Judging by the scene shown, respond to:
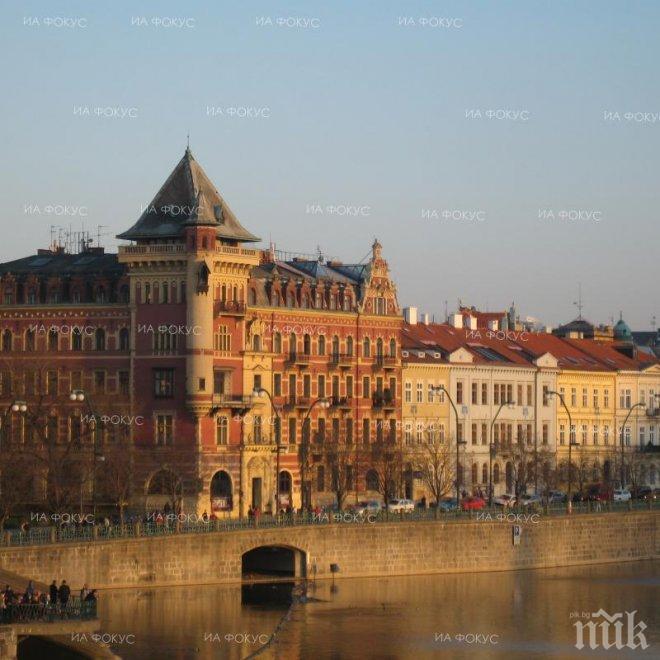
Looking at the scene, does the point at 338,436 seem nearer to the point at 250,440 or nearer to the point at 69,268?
the point at 250,440

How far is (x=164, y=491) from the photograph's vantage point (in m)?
132

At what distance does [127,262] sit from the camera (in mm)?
134250

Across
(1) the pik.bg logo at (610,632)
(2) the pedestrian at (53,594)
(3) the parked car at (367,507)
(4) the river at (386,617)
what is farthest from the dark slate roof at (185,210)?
(2) the pedestrian at (53,594)

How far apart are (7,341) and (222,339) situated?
1195 centimetres

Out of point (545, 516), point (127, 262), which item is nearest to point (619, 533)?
point (545, 516)

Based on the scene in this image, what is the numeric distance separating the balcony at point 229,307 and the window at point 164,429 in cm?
594

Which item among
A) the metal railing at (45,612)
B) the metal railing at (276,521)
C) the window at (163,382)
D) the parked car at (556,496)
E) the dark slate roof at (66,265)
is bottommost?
the metal railing at (45,612)

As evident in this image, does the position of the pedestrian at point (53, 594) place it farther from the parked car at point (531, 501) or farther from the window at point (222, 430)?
the parked car at point (531, 501)

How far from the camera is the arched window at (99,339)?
5379 inches

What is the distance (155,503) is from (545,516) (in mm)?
19635

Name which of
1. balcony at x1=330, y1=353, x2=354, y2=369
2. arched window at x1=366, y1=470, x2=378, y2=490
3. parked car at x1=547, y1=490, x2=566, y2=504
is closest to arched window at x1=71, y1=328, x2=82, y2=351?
balcony at x1=330, y1=353, x2=354, y2=369

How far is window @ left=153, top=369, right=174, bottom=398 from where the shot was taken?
13462cm

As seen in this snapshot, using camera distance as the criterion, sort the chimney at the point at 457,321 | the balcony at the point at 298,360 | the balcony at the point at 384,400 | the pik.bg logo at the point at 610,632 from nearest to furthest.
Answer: the pik.bg logo at the point at 610,632 → the balcony at the point at 298,360 → the balcony at the point at 384,400 → the chimney at the point at 457,321

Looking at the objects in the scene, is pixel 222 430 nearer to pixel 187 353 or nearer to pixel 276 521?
pixel 187 353
